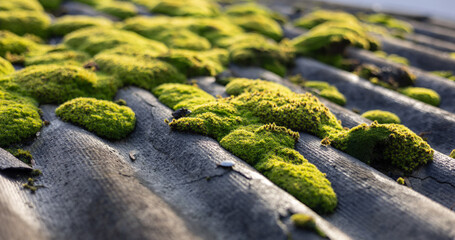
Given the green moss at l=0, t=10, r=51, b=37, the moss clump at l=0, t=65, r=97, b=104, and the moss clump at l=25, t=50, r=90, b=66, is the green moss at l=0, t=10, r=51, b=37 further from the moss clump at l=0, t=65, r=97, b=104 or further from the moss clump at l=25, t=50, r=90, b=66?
the moss clump at l=0, t=65, r=97, b=104

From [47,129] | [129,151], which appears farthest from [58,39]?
[129,151]

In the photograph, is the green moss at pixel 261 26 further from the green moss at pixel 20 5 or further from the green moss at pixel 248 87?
the green moss at pixel 20 5

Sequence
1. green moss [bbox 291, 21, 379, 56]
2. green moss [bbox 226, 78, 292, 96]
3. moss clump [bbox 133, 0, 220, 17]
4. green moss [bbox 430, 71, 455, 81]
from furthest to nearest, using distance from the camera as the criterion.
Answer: moss clump [bbox 133, 0, 220, 17]
green moss [bbox 291, 21, 379, 56]
green moss [bbox 430, 71, 455, 81]
green moss [bbox 226, 78, 292, 96]

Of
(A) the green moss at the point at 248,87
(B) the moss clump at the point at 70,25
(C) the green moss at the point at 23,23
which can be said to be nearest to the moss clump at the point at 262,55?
(A) the green moss at the point at 248,87

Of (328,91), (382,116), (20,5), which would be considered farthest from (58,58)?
(382,116)

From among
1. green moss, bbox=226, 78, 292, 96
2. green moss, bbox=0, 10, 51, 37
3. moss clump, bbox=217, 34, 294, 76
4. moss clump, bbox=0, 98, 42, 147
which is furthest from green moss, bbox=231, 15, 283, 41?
moss clump, bbox=0, 98, 42, 147
